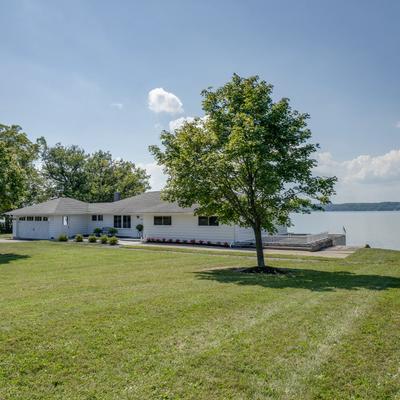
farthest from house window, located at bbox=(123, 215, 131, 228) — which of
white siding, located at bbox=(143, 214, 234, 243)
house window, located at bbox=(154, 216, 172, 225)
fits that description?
house window, located at bbox=(154, 216, 172, 225)

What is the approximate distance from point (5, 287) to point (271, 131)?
1066cm

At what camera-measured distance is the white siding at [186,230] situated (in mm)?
27578

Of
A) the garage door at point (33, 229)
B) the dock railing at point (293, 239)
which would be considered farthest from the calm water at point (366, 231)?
the garage door at point (33, 229)

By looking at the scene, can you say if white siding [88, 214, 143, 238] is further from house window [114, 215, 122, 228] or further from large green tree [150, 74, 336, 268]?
large green tree [150, 74, 336, 268]

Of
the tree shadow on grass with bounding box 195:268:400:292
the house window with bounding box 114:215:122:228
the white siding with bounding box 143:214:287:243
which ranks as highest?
the house window with bounding box 114:215:122:228

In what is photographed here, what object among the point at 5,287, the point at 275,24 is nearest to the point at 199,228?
the point at 275,24

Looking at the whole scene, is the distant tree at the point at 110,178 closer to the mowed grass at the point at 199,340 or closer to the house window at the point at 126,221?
the house window at the point at 126,221

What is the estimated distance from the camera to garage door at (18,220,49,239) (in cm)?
3562

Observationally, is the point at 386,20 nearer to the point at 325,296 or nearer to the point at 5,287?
the point at 325,296

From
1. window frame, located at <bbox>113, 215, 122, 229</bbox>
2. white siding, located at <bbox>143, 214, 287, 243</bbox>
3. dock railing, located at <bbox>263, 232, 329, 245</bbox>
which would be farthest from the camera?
window frame, located at <bbox>113, 215, 122, 229</bbox>

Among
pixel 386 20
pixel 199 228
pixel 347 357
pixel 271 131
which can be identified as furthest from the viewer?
pixel 199 228

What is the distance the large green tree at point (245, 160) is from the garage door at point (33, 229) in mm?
24607

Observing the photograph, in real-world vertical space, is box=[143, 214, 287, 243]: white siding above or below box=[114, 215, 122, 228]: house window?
below

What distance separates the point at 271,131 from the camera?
14.0m
